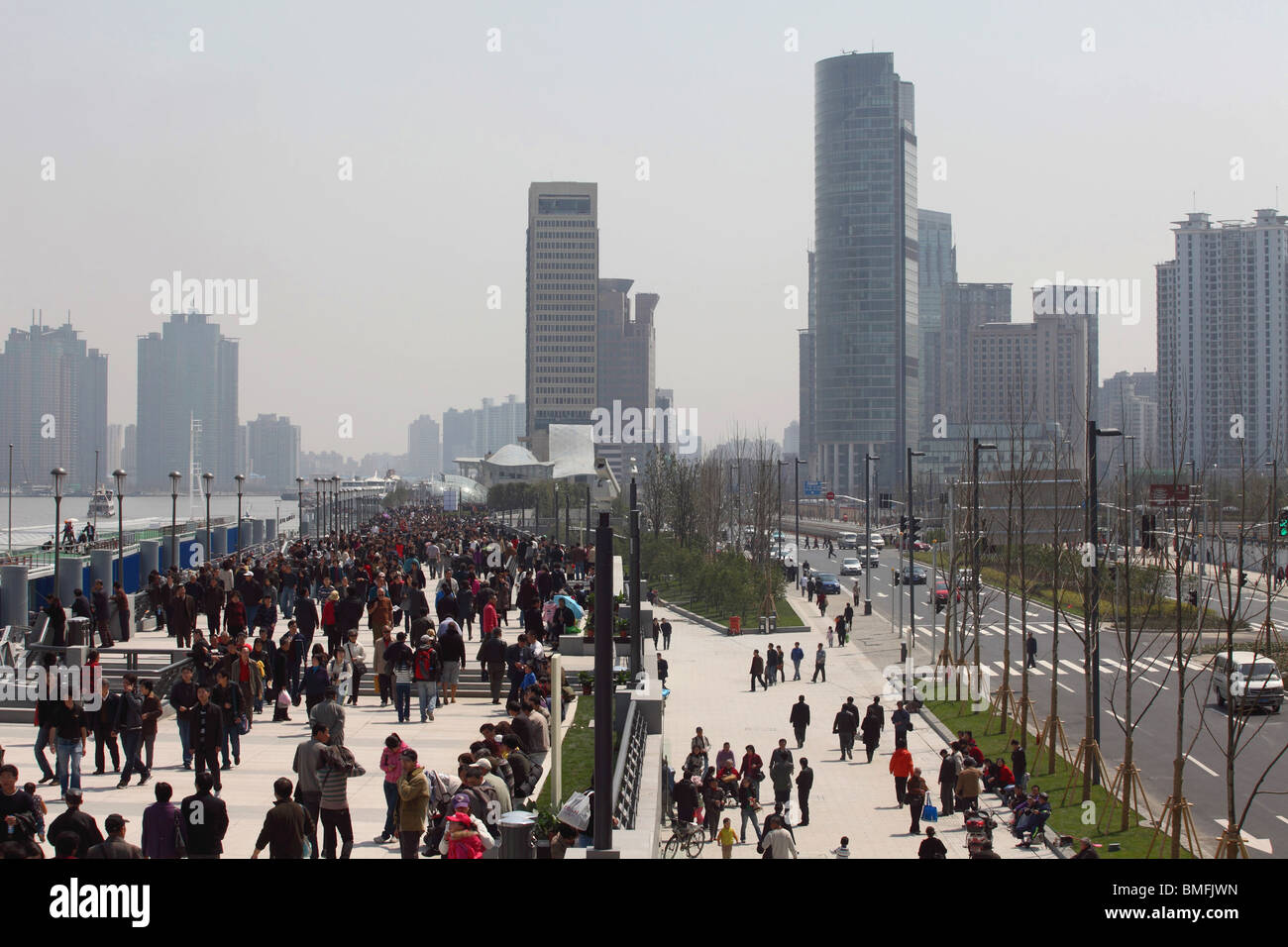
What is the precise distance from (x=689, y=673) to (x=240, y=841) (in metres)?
25.7

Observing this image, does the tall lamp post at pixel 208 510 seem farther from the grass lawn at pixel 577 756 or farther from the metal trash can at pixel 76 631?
the grass lawn at pixel 577 756

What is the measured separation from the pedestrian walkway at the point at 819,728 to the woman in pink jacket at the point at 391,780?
7066 mm

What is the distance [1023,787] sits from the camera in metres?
21.6

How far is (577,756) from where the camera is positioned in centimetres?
1709

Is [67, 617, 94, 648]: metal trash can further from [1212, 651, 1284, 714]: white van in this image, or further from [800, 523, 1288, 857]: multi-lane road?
[1212, 651, 1284, 714]: white van

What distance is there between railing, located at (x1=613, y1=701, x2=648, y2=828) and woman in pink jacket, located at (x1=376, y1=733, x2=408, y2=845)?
210cm

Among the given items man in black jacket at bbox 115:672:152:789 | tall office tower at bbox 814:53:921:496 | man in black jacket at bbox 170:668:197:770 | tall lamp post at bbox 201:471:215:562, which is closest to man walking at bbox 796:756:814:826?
man in black jacket at bbox 170:668:197:770

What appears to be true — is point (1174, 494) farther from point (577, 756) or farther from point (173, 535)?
point (173, 535)
